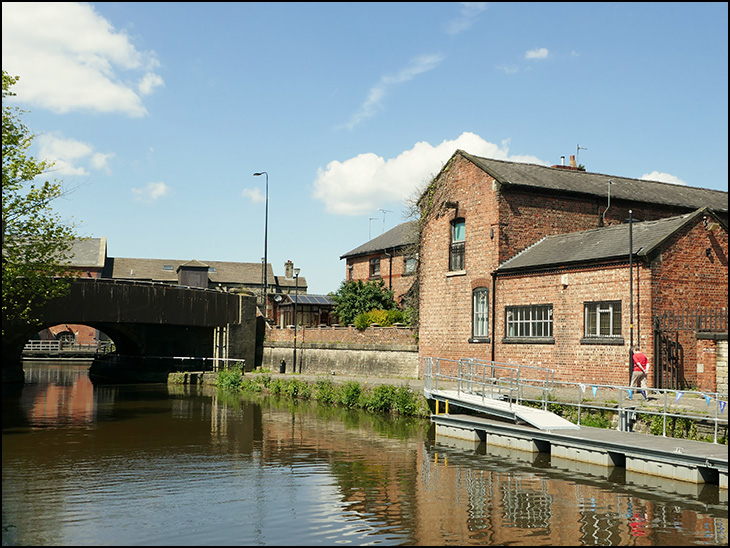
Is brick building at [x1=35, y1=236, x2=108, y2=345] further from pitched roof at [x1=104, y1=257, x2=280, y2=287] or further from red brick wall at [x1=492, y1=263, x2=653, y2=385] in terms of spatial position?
red brick wall at [x1=492, y1=263, x2=653, y2=385]

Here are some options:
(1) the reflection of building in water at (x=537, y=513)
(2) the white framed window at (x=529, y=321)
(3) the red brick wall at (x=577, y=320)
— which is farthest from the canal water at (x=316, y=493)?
(2) the white framed window at (x=529, y=321)

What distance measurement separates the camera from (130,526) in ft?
32.8

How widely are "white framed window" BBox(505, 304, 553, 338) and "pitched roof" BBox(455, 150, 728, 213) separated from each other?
4366 millimetres

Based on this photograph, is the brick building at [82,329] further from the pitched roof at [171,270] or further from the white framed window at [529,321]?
the white framed window at [529,321]

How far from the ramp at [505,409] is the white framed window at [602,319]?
4.15 meters

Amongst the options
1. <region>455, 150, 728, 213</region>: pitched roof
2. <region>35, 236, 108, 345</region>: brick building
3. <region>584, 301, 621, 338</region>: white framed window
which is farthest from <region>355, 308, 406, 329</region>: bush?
<region>35, 236, 108, 345</region>: brick building

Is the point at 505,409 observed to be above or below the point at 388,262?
below

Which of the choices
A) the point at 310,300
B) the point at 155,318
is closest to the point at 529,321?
the point at 155,318

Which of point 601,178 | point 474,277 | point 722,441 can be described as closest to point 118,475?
point 722,441

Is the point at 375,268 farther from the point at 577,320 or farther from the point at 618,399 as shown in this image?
the point at 618,399

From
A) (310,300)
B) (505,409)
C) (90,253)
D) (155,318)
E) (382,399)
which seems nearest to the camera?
(505,409)

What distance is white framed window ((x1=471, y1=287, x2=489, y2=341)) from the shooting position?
2545cm

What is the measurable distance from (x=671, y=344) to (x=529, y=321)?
15.5ft

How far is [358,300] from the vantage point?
128 ft
